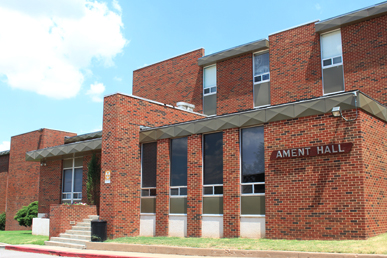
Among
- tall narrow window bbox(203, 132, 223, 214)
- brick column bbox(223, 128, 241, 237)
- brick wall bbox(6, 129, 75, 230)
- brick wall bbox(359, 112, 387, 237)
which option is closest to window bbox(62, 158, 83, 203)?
brick wall bbox(6, 129, 75, 230)

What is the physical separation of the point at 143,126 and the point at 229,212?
6578 mm

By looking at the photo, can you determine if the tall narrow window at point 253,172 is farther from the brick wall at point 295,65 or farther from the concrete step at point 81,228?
the concrete step at point 81,228

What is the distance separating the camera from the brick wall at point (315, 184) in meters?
11.8

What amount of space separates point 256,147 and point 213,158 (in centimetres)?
216

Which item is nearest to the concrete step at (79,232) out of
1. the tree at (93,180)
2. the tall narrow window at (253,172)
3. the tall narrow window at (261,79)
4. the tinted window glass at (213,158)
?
the tree at (93,180)

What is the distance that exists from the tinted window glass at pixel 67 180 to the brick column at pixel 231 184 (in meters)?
12.0

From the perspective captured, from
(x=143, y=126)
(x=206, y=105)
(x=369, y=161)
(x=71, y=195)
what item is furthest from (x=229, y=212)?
(x=71, y=195)

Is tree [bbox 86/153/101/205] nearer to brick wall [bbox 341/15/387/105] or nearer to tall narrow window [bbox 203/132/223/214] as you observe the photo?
tall narrow window [bbox 203/132/223/214]

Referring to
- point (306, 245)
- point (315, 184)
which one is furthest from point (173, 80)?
point (306, 245)

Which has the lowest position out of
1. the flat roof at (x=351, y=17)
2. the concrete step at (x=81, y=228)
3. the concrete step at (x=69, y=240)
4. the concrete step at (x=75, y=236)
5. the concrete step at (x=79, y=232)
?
the concrete step at (x=69, y=240)

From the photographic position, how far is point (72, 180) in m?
23.0

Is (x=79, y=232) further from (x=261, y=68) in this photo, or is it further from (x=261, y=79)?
(x=261, y=68)

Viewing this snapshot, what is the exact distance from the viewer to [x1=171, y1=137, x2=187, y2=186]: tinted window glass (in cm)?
1691

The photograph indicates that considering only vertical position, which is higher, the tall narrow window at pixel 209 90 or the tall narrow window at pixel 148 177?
the tall narrow window at pixel 209 90
